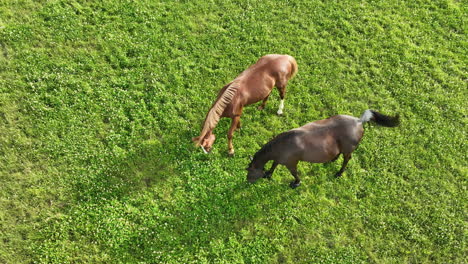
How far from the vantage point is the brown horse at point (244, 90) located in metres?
7.53

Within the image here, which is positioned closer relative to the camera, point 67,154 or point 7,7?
point 67,154

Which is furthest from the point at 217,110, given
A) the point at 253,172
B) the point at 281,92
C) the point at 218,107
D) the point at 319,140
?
the point at 319,140

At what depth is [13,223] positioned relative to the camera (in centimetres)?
752

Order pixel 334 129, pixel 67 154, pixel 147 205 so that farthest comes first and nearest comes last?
pixel 67 154 < pixel 147 205 < pixel 334 129

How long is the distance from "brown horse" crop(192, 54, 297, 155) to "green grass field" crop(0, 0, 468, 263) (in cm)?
110

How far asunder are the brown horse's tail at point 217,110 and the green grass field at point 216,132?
1.46 meters

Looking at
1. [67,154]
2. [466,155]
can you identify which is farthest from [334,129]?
[67,154]

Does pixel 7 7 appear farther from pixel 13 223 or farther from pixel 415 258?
pixel 415 258

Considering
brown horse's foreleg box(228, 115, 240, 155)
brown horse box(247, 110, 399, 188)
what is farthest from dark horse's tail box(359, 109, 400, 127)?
brown horse's foreleg box(228, 115, 240, 155)

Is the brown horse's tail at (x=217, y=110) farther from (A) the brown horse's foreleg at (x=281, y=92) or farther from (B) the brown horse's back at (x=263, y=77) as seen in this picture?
(A) the brown horse's foreleg at (x=281, y=92)

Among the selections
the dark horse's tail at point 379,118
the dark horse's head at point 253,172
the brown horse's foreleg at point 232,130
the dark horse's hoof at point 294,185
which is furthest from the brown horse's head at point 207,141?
the dark horse's tail at point 379,118

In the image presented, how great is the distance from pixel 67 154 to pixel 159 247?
12.1 ft

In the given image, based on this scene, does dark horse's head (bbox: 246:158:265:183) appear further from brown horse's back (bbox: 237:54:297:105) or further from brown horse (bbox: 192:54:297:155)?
brown horse's back (bbox: 237:54:297:105)

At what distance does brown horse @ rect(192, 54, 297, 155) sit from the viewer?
7527 mm
